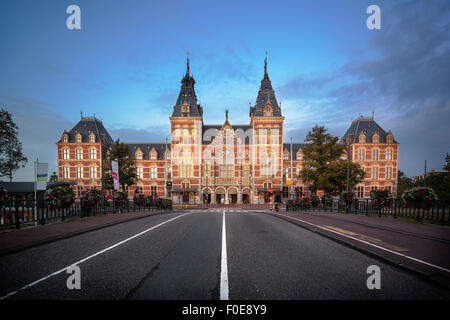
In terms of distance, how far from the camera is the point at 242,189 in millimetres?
41312

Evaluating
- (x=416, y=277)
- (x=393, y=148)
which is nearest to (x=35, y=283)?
(x=416, y=277)

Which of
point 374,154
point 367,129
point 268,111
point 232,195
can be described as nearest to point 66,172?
point 232,195

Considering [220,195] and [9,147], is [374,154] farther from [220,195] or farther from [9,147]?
[9,147]

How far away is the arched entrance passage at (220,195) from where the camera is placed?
41.5m

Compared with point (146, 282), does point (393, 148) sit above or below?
above

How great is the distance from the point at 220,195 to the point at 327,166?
21.7m

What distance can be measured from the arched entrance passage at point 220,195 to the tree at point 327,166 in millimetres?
16788

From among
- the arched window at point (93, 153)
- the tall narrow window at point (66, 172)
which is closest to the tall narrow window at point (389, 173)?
the arched window at point (93, 153)

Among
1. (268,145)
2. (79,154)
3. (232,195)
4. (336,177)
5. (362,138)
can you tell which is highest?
(362,138)

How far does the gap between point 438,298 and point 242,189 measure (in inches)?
1509

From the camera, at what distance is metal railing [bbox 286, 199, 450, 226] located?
10094 millimetres

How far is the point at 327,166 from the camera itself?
1149 inches

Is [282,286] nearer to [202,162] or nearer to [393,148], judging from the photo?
[202,162]

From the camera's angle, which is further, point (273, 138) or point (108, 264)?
point (273, 138)
